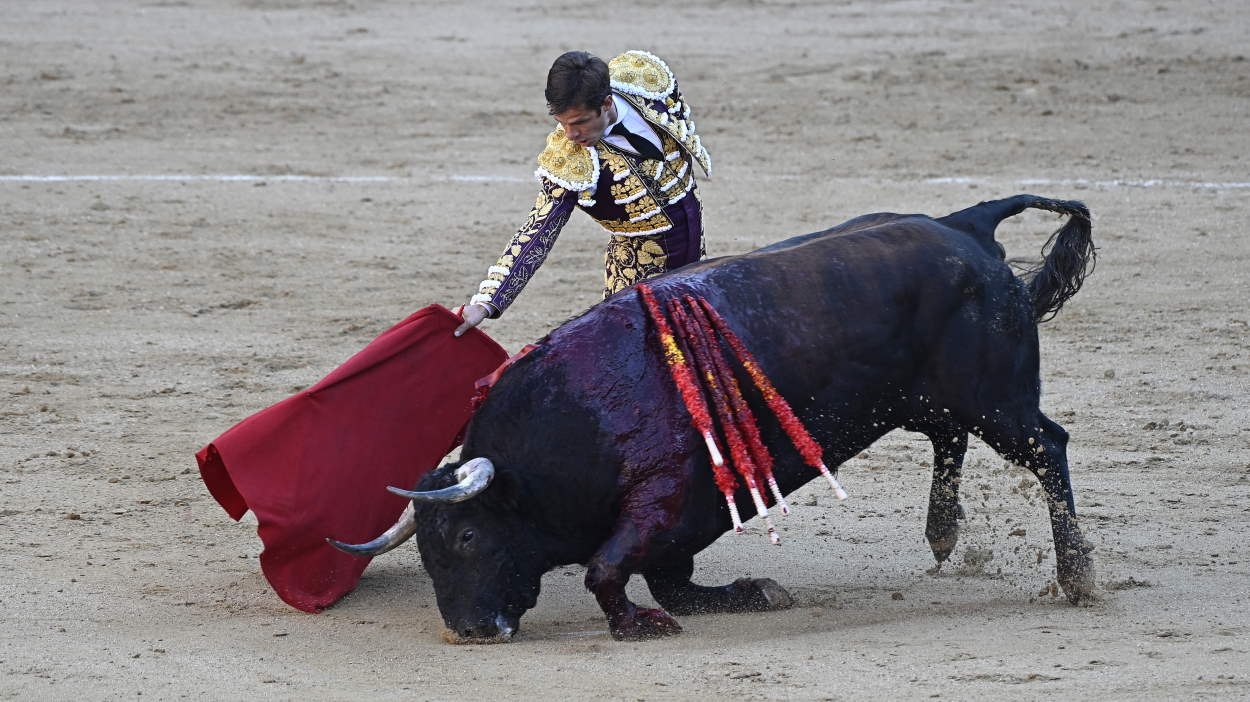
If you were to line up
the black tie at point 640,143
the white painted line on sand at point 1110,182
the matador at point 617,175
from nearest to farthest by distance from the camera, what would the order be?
the matador at point 617,175 < the black tie at point 640,143 < the white painted line on sand at point 1110,182

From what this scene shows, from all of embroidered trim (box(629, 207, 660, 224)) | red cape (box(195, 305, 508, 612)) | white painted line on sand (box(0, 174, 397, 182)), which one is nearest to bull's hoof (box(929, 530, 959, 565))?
embroidered trim (box(629, 207, 660, 224))

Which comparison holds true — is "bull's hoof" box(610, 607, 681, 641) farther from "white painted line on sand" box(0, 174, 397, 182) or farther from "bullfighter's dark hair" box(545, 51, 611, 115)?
"white painted line on sand" box(0, 174, 397, 182)

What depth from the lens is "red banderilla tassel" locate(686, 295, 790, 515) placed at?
427 centimetres

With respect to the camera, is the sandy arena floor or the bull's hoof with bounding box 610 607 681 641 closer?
the sandy arena floor

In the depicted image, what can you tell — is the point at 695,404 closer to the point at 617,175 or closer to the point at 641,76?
the point at 617,175

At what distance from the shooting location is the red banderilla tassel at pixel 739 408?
14.0 ft

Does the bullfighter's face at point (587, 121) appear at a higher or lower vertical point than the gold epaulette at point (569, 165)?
higher

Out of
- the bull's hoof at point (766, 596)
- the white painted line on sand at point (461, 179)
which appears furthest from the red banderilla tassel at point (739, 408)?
the white painted line on sand at point (461, 179)

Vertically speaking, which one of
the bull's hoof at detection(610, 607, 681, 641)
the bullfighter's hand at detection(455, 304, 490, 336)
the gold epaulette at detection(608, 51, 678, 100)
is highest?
the gold epaulette at detection(608, 51, 678, 100)

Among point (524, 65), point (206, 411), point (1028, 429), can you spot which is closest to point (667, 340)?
point (1028, 429)

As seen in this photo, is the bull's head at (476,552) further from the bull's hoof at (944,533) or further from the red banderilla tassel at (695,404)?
the bull's hoof at (944,533)

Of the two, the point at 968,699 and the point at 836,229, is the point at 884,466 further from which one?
the point at 968,699

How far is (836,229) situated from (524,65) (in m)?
7.94

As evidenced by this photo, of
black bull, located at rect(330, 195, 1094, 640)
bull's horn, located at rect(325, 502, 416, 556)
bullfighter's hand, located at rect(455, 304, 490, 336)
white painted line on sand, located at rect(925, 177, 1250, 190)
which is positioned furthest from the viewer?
white painted line on sand, located at rect(925, 177, 1250, 190)
